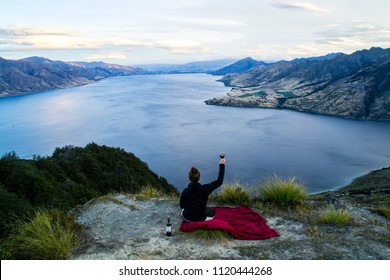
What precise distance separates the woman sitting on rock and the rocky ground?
1.80ft

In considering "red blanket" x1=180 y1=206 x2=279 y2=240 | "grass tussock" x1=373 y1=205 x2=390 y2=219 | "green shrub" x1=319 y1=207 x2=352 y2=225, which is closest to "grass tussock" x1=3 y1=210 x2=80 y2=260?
"red blanket" x1=180 y1=206 x2=279 y2=240

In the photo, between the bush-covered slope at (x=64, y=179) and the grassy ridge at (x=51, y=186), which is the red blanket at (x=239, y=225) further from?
the bush-covered slope at (x=64, y=179)

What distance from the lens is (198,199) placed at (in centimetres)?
832

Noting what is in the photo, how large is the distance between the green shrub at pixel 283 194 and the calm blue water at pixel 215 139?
145 feet

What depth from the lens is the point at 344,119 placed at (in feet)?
458

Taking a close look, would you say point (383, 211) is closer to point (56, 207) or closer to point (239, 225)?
point (239, 225)

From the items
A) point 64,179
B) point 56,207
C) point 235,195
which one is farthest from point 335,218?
point 64,179

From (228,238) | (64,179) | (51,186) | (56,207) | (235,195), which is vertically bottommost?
(64,179)

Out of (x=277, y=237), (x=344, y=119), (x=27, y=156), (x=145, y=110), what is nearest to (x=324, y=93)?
(x=344, y=119)

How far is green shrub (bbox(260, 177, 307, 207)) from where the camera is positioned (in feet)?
33.3

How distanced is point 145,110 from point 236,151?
6348cm

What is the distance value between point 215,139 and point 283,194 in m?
79.6

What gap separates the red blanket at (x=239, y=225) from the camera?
7820 millimetres

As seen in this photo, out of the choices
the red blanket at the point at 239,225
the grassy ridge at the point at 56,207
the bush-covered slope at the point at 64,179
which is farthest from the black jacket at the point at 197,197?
the bush-covered slope at the point at 64,179
